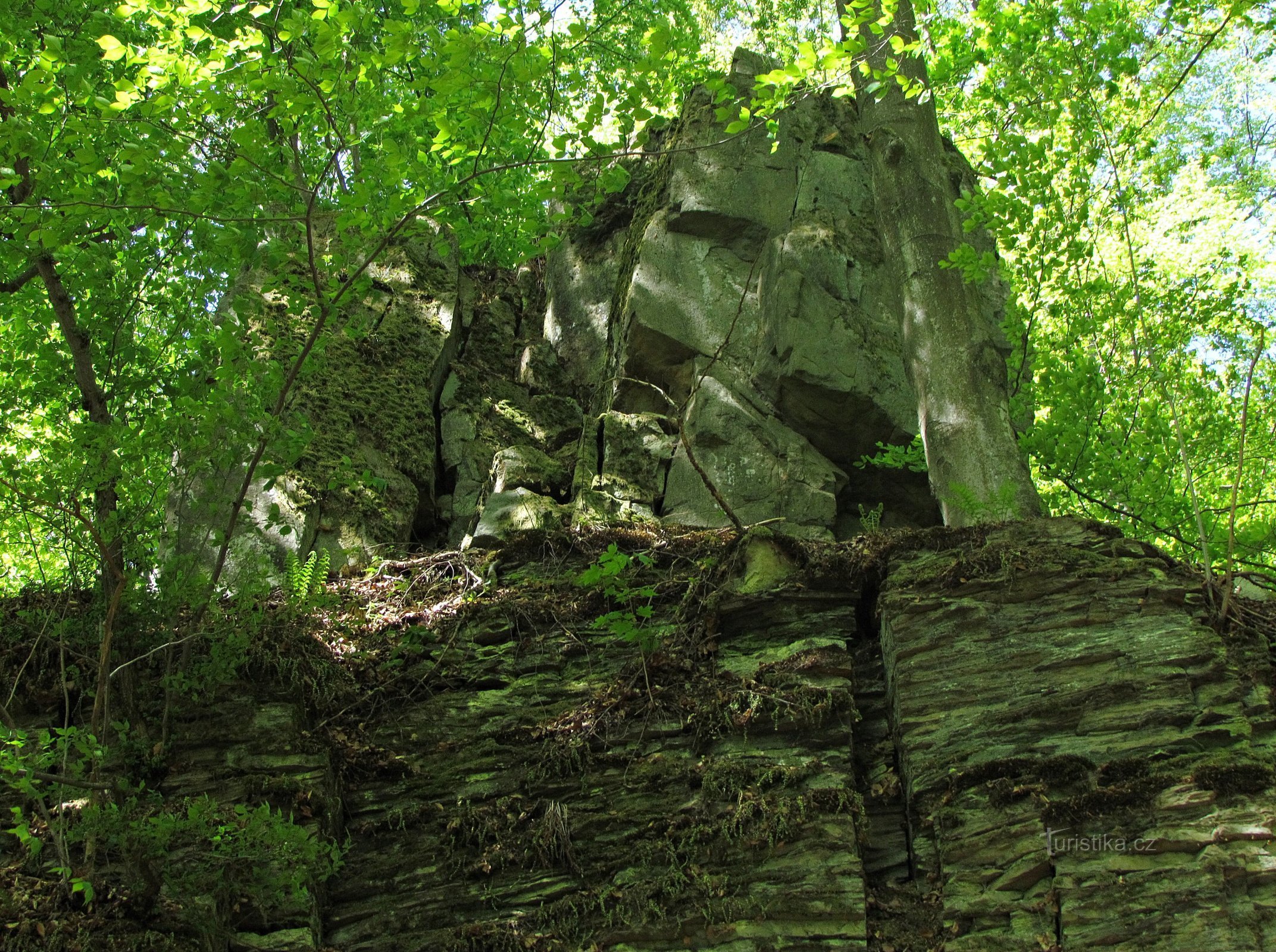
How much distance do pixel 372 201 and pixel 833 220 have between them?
20.2ft

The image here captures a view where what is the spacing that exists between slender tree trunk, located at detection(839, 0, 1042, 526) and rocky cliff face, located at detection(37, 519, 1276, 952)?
0.64 m

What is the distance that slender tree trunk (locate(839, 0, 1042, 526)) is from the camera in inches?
275

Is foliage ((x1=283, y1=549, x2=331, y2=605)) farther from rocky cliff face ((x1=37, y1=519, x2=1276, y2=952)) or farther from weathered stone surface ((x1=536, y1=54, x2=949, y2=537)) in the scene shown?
weathered stone surface ((x1=536, y1=54, x2=949, y2=537))

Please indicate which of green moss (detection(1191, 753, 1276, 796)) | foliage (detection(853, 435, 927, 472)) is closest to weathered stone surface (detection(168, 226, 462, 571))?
foliage (detection(853, 435, 927, 472))

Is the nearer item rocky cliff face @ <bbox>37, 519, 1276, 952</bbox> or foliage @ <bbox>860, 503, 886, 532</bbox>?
rocky cliff face @ <bbox>37, 519, 1276, 952</bbox>

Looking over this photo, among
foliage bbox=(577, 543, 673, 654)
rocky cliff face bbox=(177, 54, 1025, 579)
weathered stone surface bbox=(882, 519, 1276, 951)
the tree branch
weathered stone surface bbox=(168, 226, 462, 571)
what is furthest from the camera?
rocky cliff face bbox=(177, 54, 1025, 579)

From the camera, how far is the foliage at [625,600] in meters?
5.86

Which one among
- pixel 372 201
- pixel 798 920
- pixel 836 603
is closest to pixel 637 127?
pixel 372 201

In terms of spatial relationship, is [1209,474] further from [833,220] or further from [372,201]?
[372,201]

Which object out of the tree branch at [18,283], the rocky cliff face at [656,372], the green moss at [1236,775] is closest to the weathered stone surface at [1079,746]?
the green moss at [1236,775]

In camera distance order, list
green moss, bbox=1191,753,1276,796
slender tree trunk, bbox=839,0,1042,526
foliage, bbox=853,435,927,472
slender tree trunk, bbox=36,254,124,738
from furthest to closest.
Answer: foliage, bbox=853,435,927,472 → slender tree trunk, bbox=839,0,1042,526 → slender tree trunk, bbox=36,254,124,738 → green moss, bbox=1191,753,1276,796

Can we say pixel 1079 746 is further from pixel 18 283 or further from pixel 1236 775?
pixel 18 283

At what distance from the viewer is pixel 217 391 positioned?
5734 mm

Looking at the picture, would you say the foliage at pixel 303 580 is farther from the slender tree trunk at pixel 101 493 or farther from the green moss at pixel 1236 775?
the green moss at pixel 1236 775
